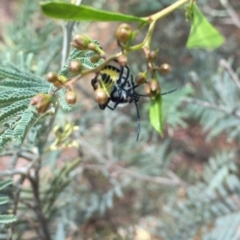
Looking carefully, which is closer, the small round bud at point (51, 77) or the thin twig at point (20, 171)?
the small round bud at point (51, 77)

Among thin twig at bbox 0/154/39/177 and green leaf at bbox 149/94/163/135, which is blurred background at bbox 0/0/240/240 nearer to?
thin twig at bbox 0/154/39/177

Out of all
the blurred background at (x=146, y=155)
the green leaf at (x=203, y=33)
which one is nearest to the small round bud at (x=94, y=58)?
the green leaf at (x=203, y=33)

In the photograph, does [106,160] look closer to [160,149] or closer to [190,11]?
[160,149]

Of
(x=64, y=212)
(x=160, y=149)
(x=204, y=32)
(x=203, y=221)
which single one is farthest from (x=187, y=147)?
(x=204, y=32)

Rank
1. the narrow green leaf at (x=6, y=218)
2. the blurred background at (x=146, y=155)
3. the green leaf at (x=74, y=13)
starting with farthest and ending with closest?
the blurred background at (x=146, y=155) < the narrow green leaf at (x=6, y=218) < the green leaf at (x=74, y=13)

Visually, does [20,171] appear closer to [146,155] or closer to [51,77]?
[51,77]

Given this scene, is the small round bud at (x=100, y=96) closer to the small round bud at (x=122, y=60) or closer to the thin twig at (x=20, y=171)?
the small round bud at (x=122, y=60)

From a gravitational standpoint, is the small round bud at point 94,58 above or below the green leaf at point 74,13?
below
